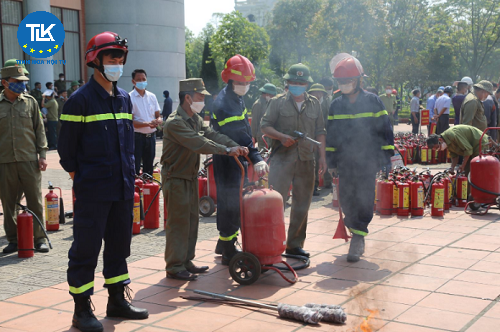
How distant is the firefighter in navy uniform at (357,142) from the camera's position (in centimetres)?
639

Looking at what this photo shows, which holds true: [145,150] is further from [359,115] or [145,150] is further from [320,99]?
[359,115]

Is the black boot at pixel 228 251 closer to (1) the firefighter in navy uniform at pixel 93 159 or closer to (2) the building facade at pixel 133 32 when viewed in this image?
(1) the firefighter in navy uniform at pixel 93 159

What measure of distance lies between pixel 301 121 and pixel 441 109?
11116 millimetres

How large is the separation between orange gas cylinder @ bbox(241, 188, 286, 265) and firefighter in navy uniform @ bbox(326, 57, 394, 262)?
117cm

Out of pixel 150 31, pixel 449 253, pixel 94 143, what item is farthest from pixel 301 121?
pixel 150 31

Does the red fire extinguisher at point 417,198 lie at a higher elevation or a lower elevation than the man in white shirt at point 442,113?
lower

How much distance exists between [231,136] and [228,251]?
3.96 ft

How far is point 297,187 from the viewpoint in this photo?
6.44 m

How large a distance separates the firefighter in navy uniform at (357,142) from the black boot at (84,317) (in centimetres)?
296

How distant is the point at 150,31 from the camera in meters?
26.5

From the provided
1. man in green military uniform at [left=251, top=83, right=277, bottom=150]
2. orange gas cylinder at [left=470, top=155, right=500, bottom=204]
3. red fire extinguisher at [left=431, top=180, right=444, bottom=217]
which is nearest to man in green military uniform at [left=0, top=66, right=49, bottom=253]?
man in green military uniform at [left=251, top=83, right=277, bottom=150]

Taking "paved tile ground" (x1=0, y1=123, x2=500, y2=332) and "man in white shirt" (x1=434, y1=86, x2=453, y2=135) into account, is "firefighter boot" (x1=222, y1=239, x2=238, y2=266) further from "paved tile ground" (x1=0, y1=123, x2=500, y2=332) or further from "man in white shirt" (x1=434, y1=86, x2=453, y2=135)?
"man in white shirt" (x1=434, y1=86, x2=453, y2=135)

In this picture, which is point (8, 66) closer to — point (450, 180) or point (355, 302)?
point (355, 302)

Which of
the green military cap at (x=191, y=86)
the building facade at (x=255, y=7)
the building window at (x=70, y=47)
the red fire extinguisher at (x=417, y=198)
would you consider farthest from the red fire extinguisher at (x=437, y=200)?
the building facade at (x=255, y=7)
